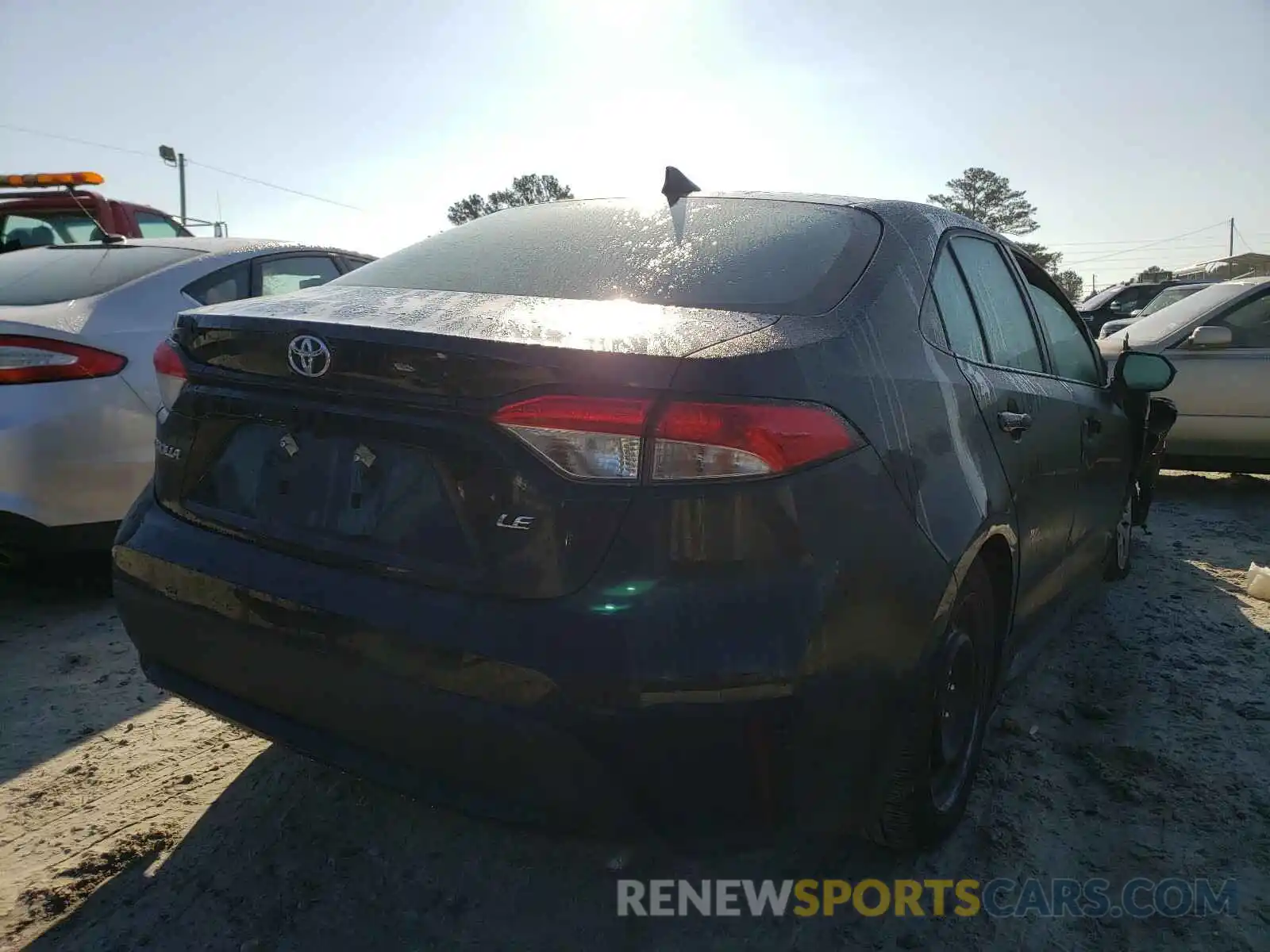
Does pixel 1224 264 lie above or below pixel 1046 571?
above

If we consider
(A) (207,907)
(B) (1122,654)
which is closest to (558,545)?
(A) (207,907)

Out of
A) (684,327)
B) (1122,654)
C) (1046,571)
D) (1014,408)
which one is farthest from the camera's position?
(1122,654)

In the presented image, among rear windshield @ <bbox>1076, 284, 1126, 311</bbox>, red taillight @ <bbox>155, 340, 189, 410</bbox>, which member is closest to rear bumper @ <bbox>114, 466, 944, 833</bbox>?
red taillight @ <bbox>155, 340, 189, 410</bbox>

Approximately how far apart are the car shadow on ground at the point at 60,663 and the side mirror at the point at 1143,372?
3.75 m

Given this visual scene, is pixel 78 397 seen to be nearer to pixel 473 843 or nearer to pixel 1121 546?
pixel 473 843

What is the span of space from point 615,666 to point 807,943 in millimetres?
918

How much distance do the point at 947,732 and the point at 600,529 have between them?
121cm

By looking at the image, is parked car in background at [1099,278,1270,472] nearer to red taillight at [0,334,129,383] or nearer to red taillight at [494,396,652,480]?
red taillight at [494,396,652,480]

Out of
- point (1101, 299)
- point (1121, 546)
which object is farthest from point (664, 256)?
point (1101, 299)

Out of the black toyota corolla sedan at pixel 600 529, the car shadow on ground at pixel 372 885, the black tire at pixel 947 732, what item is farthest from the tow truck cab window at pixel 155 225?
the black tire at pixel 947 732

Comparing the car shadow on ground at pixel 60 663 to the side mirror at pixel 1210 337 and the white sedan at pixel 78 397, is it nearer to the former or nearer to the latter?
the white sedan at pixel 78 397

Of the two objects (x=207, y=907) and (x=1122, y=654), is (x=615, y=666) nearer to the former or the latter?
(x=207, y=907)

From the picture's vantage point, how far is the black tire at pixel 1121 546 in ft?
13.2

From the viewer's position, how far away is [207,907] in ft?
6.72
